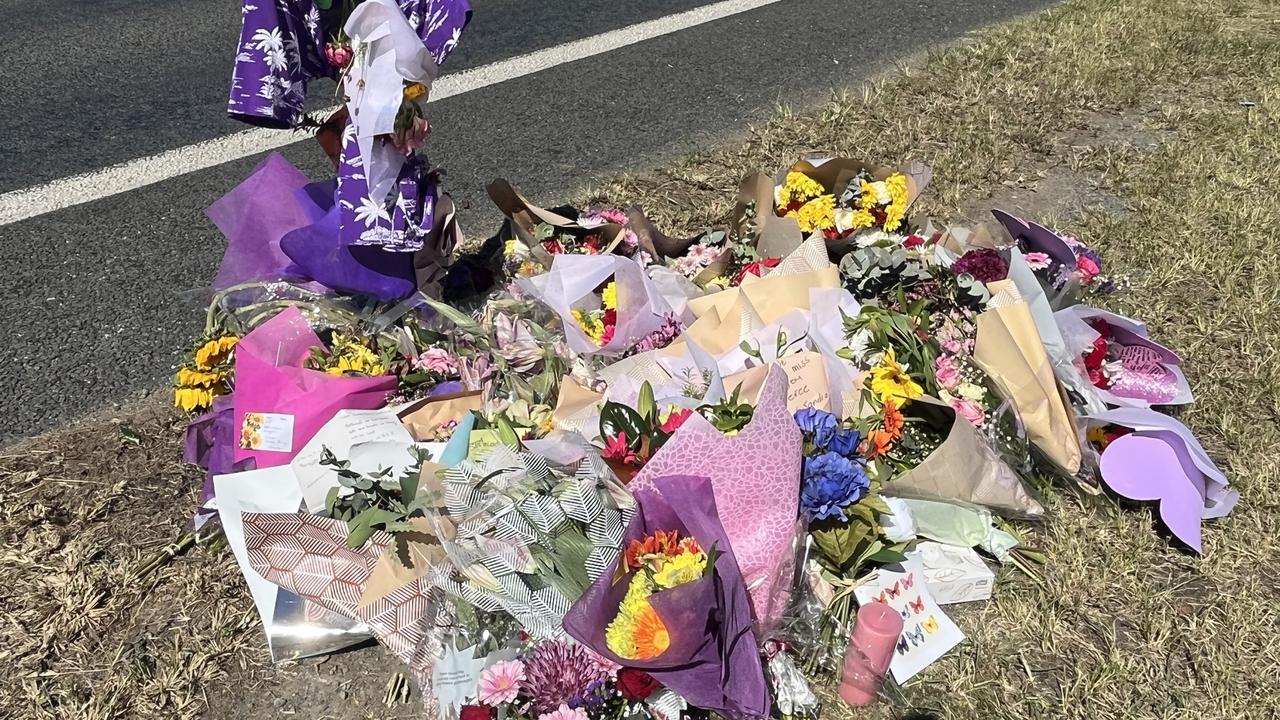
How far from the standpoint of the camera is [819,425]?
1876 millimetres

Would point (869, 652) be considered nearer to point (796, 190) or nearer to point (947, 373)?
point (947, 373)

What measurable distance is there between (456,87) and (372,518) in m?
3.12

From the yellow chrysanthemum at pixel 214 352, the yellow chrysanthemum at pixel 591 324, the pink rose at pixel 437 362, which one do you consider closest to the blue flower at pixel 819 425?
the yellow chrysanthemum at pixel 591 324

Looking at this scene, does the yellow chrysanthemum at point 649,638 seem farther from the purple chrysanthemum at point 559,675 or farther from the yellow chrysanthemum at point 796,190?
the yellow chrysanthemum at point 796,190

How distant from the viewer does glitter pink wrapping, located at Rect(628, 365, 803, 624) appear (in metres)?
1.67

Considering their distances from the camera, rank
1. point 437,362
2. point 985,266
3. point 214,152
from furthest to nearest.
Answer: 1. point 214,152
2. point 985,266
3. point 437,362

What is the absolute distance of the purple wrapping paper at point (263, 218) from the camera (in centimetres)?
231

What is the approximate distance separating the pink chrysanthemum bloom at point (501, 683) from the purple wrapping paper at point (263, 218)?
1.25 meters

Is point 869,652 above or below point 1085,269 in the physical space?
below

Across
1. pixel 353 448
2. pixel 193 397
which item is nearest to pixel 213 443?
pixel 193 397

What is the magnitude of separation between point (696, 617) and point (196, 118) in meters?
3.60

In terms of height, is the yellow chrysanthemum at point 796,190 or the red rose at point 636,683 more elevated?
the yellow chrysanthemum at point 796,190

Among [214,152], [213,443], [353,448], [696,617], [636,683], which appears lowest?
[214,152]

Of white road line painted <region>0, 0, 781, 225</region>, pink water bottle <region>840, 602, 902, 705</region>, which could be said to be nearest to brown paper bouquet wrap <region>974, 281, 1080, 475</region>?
pink water bottle <region>840, 602, 902, 705</region>
